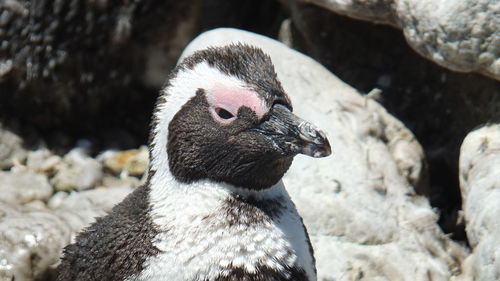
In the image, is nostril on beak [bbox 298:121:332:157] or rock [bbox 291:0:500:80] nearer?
nostril on beak [bbox 298:121:332:157]

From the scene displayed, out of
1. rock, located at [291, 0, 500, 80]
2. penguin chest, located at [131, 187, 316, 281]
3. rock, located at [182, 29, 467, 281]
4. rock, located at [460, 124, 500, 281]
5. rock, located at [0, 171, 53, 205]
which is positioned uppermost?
rock, located at [291, 0, 500, 80]

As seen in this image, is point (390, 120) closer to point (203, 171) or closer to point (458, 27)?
point (458, 27)

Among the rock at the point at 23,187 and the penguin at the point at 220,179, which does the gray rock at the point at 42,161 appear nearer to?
the rock at the point at 23,187

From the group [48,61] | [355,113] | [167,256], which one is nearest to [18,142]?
[48,61]

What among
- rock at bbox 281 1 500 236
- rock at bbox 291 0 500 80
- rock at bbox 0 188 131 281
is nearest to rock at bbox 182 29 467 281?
rock at bbox 281 1 500 236

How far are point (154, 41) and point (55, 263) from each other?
207cm

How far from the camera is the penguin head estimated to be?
3.22m

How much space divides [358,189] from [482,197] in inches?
26.1

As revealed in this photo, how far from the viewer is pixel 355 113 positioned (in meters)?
4.89

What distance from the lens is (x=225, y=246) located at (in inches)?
128

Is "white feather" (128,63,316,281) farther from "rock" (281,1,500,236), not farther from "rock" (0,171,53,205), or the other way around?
"rock" (0,171,53,205)

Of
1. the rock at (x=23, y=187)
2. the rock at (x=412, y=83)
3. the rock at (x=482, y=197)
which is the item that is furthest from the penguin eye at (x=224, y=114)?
the rock at (x=23, y=187)

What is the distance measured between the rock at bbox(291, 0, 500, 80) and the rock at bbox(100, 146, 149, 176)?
6.25 feet

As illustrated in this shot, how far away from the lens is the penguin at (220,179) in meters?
3.23
